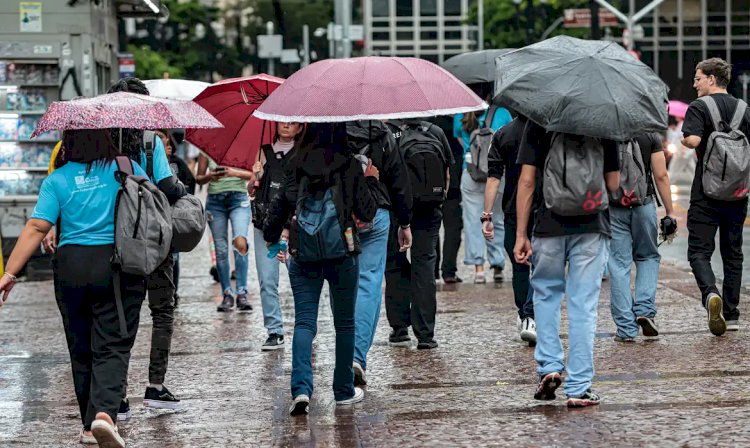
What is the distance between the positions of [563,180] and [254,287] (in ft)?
24.5

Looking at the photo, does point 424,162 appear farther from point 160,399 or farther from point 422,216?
point 160,399

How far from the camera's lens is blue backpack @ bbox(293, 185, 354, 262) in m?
6.86

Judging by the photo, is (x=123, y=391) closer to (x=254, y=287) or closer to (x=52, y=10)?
(x=254, y=287)

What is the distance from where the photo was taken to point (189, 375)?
8562mm

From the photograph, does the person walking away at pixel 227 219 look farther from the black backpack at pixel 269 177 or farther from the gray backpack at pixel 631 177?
the gray backpack at pixel 631 177

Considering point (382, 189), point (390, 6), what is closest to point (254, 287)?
point (382, 189)

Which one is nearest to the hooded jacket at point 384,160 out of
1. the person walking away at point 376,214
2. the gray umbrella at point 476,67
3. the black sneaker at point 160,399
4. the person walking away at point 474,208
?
the person walking away at point 376,214

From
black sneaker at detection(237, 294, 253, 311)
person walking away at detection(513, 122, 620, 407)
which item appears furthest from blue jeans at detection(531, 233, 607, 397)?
black sneaker at detection(237, 294, 253, 311)

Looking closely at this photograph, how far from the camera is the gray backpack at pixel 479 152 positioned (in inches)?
499

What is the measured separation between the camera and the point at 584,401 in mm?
7027

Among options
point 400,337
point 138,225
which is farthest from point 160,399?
point 400,337

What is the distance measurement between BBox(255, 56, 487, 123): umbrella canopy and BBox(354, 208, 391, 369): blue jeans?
0.74 meters

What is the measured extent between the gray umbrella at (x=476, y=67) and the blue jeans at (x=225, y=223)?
2.09 meters

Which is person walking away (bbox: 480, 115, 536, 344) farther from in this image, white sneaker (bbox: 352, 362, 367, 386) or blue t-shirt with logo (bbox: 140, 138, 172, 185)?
blue t-shirt with logo (bbox: 140, 138, 172, 185)
